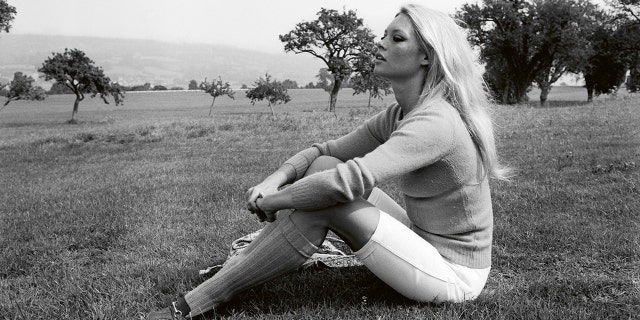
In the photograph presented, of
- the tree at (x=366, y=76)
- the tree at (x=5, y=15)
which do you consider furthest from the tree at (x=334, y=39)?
the tree at (x=5, y=15)

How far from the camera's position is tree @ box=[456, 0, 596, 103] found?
48406 mm

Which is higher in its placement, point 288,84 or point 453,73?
point 453,73

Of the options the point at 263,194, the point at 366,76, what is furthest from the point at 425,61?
the point at 366,76

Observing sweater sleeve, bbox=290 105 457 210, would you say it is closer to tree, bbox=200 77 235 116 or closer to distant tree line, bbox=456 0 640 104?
distant tree line, bbox=456 0 640 104

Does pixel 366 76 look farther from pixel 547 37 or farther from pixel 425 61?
pixel 425 61

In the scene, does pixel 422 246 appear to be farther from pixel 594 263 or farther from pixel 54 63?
pixel 54 63

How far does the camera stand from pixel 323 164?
3553mm

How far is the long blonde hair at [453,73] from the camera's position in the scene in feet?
9.91

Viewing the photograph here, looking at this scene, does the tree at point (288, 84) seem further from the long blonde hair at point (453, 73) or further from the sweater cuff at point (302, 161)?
the long blonde hair at point (453, 73)

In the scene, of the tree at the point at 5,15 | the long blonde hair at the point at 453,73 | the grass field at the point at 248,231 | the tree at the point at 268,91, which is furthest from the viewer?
the tree at the point at 268,91

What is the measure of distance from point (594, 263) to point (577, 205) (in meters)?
2.07

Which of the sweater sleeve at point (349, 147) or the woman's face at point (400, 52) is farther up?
the woman's face at point (400, 52)

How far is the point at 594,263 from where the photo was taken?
13.8ft

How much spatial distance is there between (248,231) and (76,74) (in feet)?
171
